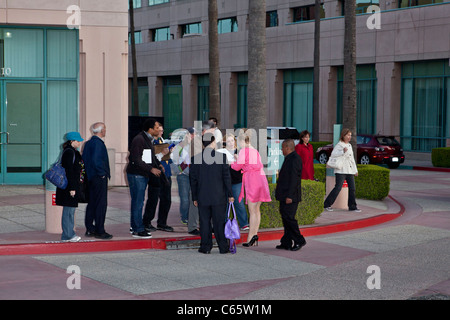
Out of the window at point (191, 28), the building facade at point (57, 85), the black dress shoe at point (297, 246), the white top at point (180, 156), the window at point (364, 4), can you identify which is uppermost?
the window at point (191, 28)

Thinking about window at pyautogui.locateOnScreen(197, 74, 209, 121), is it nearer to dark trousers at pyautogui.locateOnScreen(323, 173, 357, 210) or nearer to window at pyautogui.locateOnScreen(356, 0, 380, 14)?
window at pyautogui.locateOnScreen(356, 0, 380, 14)

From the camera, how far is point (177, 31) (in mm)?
58000

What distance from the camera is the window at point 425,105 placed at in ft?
122

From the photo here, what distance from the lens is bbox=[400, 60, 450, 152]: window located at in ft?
122

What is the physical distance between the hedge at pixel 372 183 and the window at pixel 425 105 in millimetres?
18935

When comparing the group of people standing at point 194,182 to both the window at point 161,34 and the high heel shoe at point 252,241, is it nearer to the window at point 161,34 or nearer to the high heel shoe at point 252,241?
the high heel shoe at point 252,241

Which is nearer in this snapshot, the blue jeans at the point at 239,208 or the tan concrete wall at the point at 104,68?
the blue jeans at the point at 239,208

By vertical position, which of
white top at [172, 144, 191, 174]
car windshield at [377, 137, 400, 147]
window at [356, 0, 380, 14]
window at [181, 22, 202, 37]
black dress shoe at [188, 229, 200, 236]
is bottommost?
black dress shoe at [188, 229, 200, 236]

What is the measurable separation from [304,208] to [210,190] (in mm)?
3246

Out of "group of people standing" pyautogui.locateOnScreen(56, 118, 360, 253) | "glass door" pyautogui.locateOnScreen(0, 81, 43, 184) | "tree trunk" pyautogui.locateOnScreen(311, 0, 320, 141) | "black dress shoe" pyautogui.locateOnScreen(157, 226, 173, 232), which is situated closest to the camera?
"group of people standing" pyautogui.locateOnScreen(56, 118, 360, 253)

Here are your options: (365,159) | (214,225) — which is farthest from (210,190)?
(365,159)

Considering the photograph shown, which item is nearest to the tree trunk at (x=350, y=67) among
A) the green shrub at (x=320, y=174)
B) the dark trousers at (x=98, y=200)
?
the green shrub at (x=320, y=174)

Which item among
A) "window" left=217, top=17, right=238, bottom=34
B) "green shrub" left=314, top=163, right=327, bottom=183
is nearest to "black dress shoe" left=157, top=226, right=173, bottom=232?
"green shrub" left=314, top=163, right=327, bottom=183
